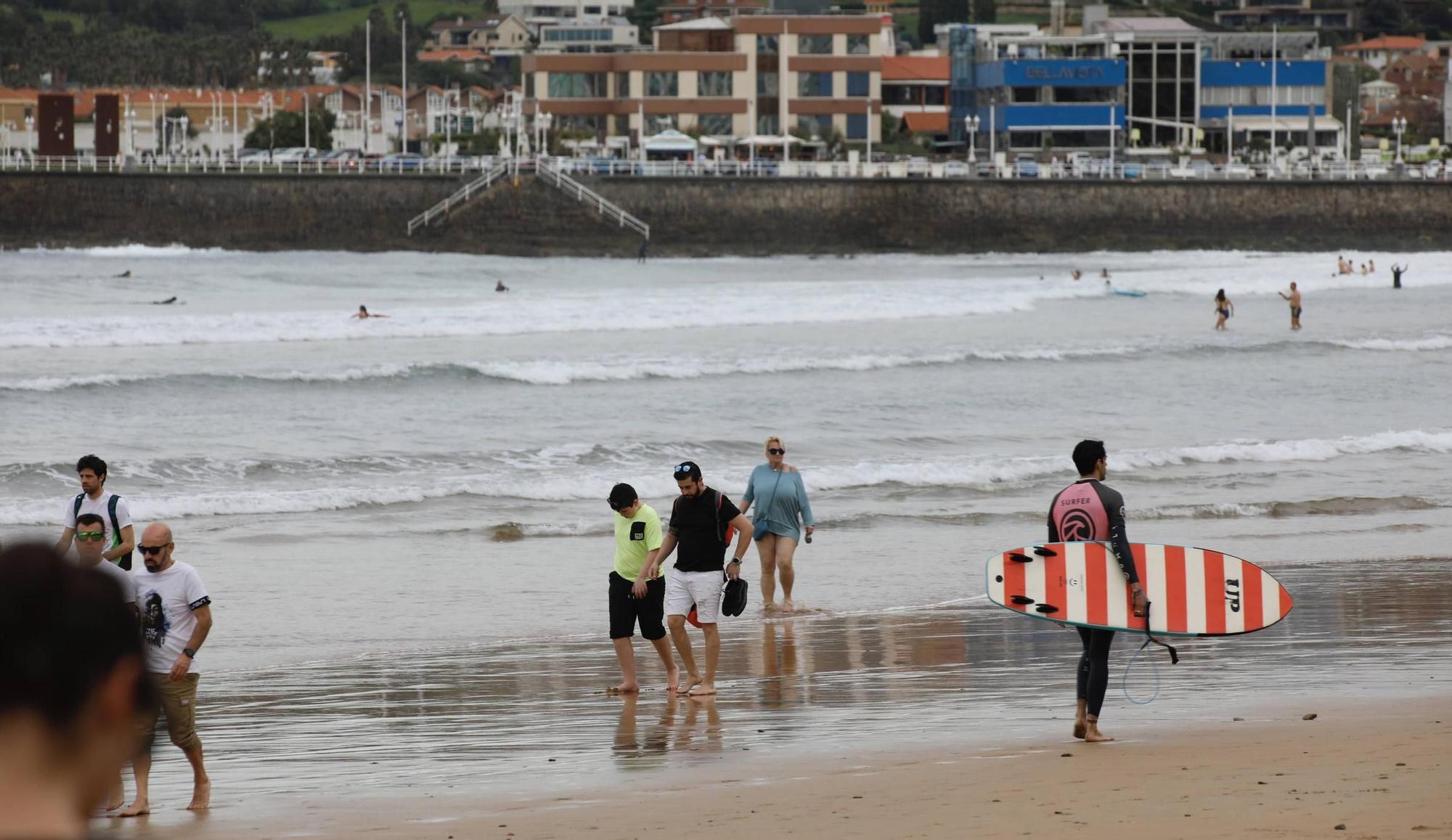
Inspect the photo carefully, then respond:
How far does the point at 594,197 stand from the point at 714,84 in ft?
68.2

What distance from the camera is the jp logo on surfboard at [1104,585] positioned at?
22.7 feet

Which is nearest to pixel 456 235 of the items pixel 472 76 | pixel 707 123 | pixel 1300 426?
pixel 707 123

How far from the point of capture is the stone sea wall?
5950cm

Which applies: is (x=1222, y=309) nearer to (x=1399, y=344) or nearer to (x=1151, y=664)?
(x=1399, y=344)

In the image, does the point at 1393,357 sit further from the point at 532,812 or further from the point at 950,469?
the point at 532,812

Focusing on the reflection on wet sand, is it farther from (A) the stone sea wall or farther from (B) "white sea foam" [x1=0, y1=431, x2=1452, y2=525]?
(A) the stone sea wall

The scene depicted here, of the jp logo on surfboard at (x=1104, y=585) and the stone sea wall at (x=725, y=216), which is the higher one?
the stone sea wall at (x=725, y=216)

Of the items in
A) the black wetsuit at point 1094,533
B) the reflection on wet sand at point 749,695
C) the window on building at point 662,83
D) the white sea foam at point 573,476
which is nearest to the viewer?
the reflection on wet sand at point 749,695

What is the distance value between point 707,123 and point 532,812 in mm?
74333

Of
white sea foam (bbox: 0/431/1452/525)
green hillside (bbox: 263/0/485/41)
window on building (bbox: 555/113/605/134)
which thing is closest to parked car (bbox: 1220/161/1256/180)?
window on building (bbox: 555/113/605/134)

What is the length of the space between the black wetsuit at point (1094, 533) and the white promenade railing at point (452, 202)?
53.9 metres

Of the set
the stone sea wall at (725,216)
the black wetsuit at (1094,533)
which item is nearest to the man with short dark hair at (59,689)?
the black wetsuit at (1094,533)

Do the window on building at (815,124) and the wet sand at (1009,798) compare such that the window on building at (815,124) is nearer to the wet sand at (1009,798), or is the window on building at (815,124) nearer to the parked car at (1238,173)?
the parked car at (1238,173)

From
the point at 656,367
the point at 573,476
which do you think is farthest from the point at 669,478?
the point at 656,367
